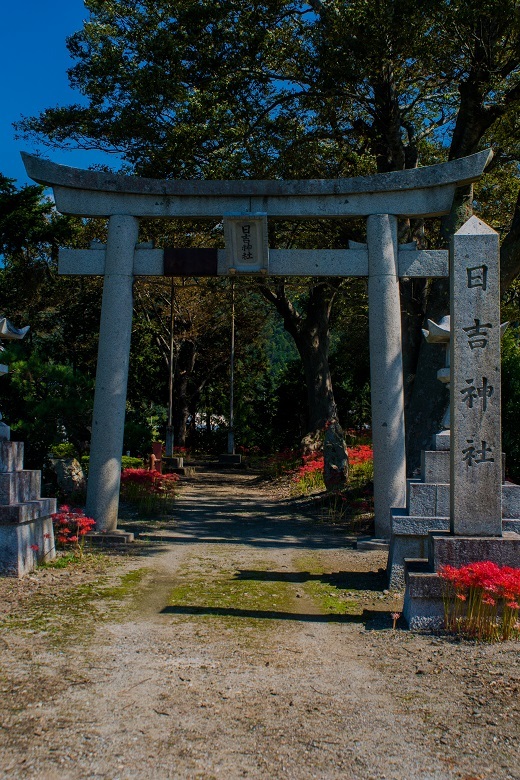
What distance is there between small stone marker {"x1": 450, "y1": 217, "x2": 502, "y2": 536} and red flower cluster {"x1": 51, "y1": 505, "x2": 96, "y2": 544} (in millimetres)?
4403

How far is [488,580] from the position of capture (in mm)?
5184

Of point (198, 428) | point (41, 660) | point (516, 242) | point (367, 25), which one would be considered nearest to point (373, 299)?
point (516, 242)

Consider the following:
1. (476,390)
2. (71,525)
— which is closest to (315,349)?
(71,525)

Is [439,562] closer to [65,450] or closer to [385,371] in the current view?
A: [385,371]

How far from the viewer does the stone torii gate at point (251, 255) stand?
9375 mm

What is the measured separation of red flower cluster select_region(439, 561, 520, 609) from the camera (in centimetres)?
516

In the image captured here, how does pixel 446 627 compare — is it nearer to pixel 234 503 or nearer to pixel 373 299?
pixel 373 299

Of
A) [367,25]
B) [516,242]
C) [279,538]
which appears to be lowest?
[279,538]

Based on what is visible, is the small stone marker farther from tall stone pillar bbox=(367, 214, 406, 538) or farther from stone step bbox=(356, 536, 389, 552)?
tall stone pillar bbox=(367, 214, 406, 538)

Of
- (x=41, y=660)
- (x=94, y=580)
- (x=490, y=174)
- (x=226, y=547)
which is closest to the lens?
(x=41, y=660)

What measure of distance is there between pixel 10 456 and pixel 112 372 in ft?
8.25

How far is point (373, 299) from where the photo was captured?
9.53m

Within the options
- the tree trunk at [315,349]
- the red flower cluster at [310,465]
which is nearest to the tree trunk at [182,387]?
the tree trunk at [315,349]

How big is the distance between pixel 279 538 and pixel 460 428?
4.98 m
